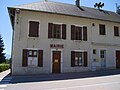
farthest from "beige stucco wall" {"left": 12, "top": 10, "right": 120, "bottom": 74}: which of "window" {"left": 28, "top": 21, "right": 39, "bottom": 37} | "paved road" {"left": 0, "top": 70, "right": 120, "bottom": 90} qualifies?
"paved road" {"left": 0, "top": 70, "right": 120, "bottom": 90}

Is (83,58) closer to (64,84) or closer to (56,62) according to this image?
(56,62)

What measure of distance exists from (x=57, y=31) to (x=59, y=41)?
1.10 metres

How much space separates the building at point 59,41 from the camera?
1758 cm

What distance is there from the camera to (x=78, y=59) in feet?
65.2

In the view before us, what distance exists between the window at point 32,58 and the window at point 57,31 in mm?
2193

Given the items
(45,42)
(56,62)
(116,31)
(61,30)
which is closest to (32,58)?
(45,42)

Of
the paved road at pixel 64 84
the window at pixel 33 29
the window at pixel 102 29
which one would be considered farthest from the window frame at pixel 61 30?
the paved road at pixel 64 84

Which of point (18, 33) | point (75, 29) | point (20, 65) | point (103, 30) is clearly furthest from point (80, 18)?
point (20, 65)

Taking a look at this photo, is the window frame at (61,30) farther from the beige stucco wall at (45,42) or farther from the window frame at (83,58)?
the window frame at (83,58)

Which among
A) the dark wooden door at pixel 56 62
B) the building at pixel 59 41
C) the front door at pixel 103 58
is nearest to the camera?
the building at pixel 59 41

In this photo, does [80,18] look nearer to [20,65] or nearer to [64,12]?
[64,12]

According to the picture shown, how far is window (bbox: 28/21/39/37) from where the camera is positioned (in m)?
18.0

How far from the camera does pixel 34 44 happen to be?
1792cm

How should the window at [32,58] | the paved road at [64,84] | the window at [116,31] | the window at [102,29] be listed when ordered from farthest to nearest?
the window at [116,31] < the window at [102,29] < the window at [32,58] < the paved road at [64,84]
